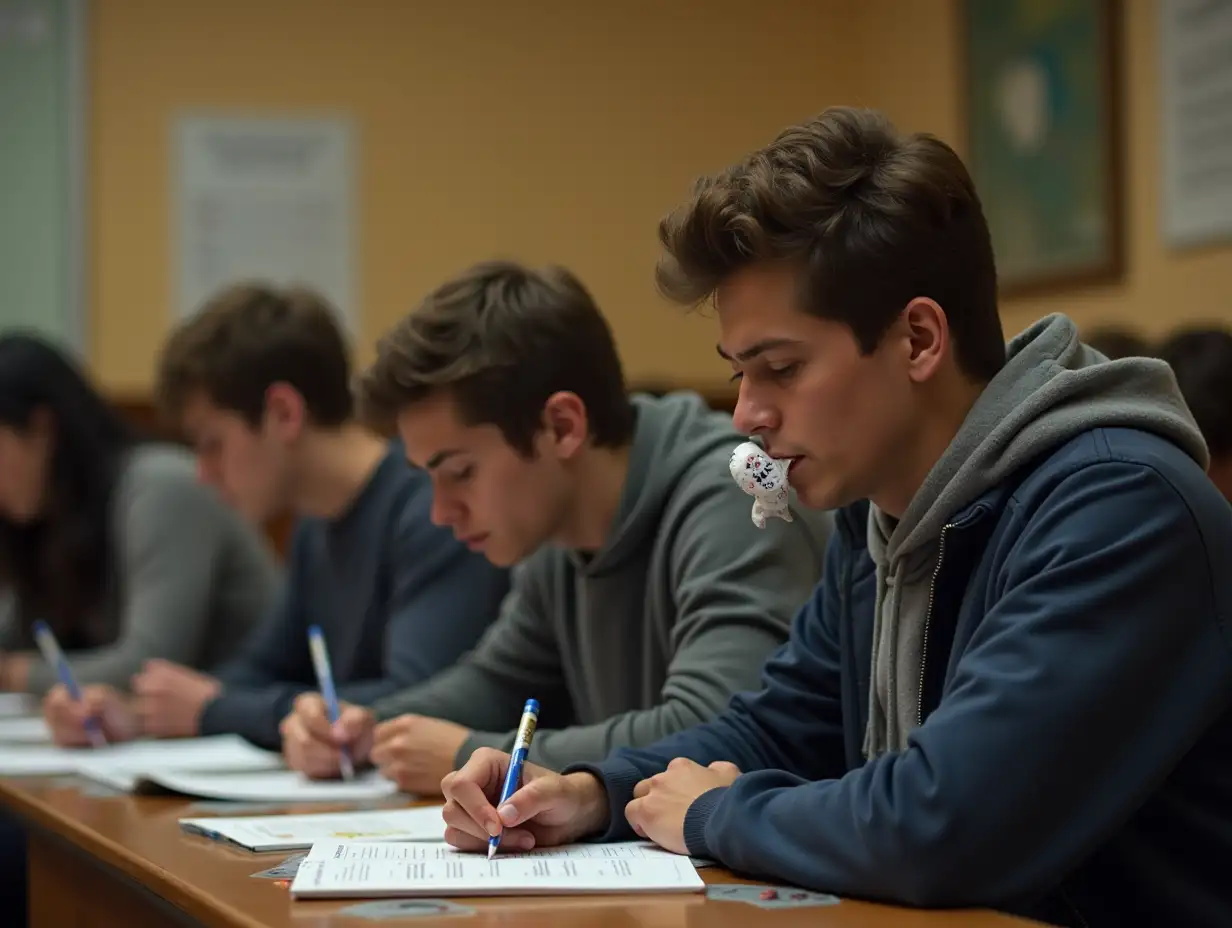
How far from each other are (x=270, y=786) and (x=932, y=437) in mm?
864

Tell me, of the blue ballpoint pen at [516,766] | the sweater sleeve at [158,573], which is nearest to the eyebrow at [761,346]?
the blue ballpoint pen at [516,766]

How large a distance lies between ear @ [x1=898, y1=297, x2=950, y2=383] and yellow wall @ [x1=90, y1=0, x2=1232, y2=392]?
3.33 metres

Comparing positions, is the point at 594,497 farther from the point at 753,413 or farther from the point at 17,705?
the point at 17,705

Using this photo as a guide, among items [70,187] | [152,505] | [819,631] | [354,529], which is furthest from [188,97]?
[819,631]

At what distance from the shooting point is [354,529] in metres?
2.59

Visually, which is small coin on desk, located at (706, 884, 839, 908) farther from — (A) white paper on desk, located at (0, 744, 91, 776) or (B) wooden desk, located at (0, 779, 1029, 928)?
(A) white paper on desk, located at (0, 744, 91, 776)

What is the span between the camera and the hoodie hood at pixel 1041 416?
1190mm

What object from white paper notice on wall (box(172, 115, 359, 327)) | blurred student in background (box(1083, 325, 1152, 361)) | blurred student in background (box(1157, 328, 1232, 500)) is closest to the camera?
blurred student in background (box(1157, 328, 1232, 500))

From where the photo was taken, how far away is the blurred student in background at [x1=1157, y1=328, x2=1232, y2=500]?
7.43 ft

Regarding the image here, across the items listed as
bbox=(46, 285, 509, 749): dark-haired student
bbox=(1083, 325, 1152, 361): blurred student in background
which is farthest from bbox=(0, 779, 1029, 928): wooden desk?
bbox=(1083, 325, 1152, 361): blurred student in background

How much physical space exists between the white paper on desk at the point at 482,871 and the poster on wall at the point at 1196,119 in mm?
2775

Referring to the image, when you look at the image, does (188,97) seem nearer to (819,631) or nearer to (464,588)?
(464,588)

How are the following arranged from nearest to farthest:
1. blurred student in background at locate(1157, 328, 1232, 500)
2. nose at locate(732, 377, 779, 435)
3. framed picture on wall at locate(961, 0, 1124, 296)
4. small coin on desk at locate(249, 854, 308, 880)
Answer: small coin on desk at locate(249, 854, 308, 880), nose at locate(732, 377, 779, 435), blurred student in background at locate(1157, 328, 1232, 500), framed picture on wall at locate(961, 0, 1124, 296)

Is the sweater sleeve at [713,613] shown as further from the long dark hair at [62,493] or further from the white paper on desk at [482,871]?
Result: the long dark hair at [62,493]
